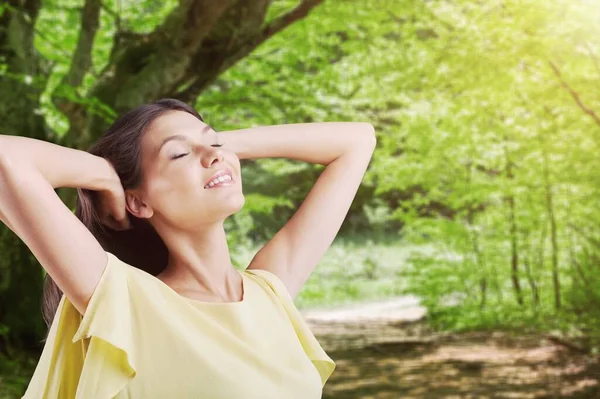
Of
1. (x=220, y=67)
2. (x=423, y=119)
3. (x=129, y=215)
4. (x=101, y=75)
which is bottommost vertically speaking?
(x=423, y=119)

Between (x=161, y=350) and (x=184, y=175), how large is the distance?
225mm

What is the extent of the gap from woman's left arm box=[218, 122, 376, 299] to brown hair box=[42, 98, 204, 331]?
0.15m

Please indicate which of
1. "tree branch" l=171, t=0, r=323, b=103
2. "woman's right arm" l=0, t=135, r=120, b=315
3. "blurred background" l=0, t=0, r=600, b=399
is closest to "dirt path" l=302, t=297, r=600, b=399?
"blurred background" l=0, t=0, r=600, b=399

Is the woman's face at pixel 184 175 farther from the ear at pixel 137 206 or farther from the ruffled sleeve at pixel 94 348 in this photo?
the ruffled sleeve at pixel 94 348

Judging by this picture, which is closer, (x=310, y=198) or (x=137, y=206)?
(x=137, y=206)

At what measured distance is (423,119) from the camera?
8977 mm

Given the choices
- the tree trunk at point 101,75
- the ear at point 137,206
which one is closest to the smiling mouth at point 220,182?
the ear at point 137,206

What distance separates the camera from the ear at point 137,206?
104 centimetres

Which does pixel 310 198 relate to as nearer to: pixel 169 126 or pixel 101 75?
pixel 169 126

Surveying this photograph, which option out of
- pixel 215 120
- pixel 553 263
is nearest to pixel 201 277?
pixel 215 120

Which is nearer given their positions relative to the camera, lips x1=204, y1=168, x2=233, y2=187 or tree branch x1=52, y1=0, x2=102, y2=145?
lips x1=204, y1=168, x2=233, y2=187

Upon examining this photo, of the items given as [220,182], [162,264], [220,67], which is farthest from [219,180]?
[220,67]

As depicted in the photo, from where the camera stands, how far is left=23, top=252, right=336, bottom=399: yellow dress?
0.91 m

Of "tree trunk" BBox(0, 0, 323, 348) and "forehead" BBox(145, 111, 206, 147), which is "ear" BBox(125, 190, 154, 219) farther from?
"tree trunk" BBox(0, 0, 323, 348)
